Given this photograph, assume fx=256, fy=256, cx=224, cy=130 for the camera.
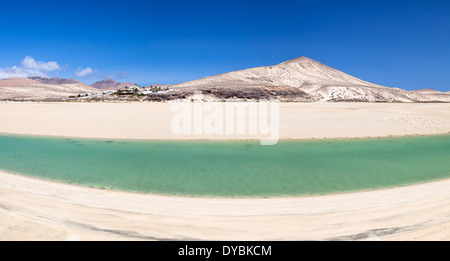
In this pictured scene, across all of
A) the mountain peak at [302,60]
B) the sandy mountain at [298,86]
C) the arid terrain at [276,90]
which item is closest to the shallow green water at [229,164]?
the arid terrain at [276,90]

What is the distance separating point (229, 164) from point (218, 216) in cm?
524

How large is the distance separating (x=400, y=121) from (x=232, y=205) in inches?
888

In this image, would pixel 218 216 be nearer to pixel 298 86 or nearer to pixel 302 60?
pixel 298 86

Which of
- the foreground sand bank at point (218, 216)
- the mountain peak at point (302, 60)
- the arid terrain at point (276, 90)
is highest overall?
the mountain peak at point (302, 60)

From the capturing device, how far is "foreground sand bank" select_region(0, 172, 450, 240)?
4.18 m

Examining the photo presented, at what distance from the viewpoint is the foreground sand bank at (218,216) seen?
418 cm

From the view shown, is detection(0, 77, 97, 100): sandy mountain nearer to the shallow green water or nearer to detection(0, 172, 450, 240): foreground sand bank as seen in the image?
the shallow green water

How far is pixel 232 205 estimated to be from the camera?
5738 mm

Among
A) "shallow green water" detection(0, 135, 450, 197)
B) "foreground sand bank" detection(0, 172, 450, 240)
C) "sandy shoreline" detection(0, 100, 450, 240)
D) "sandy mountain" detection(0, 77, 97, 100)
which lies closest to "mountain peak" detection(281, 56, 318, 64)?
"sandy mountain" detection(0, 77, 97, 100)

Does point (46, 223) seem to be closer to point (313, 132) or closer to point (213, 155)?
point (213, 155)

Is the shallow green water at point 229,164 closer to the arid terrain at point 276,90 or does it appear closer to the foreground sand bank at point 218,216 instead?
the foreground sand bank at point 218,216

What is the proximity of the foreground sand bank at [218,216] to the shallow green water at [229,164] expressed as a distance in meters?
1.19
